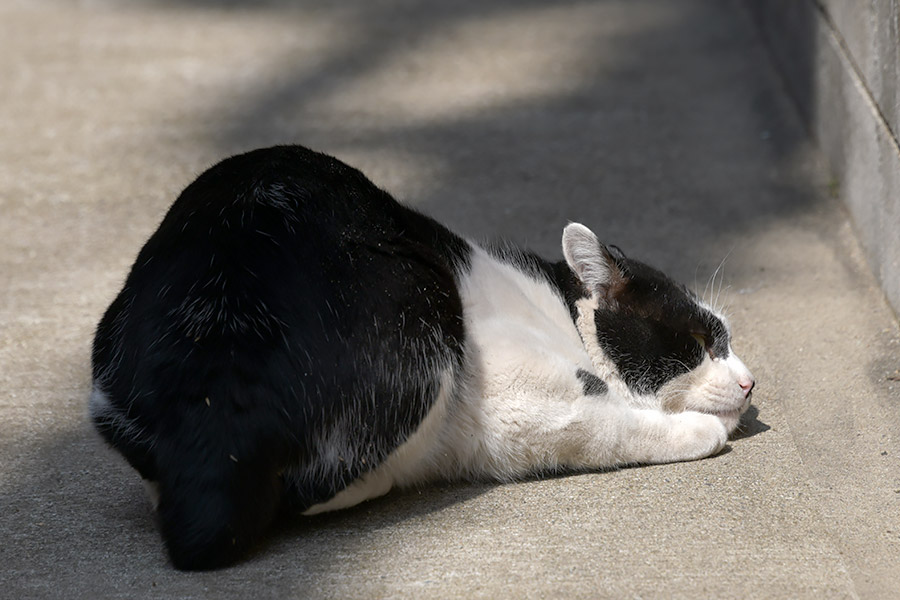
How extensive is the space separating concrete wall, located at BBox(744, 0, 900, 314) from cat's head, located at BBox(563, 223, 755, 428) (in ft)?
2.83

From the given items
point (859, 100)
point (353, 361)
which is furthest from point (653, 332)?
point (859, 100)

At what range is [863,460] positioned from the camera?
2.86m

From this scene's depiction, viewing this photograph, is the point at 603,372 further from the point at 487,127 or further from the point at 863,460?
the point at 487,127

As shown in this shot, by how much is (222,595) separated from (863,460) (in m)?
1.68

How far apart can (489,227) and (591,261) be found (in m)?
1.42

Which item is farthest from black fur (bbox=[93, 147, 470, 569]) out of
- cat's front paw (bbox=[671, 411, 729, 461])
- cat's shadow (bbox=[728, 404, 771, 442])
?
cat's shadow (bbox=[728, 404, 771, 442])

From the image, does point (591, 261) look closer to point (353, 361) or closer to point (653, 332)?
point (653, 332)

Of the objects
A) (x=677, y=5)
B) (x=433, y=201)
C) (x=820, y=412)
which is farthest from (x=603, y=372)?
(x=677, y=5)

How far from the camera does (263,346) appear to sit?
2.42 meters

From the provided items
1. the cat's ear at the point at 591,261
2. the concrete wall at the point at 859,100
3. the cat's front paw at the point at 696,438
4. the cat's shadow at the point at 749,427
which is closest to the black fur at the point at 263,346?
the cat's ear at the point at 591,261

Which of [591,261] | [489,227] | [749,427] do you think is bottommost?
[489,227]

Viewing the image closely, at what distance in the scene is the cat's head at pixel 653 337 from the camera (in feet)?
10.0

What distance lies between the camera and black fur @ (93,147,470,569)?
7.70 ft

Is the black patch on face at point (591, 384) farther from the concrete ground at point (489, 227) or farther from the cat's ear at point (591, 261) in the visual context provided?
the cat's ear at point (591, 261)
